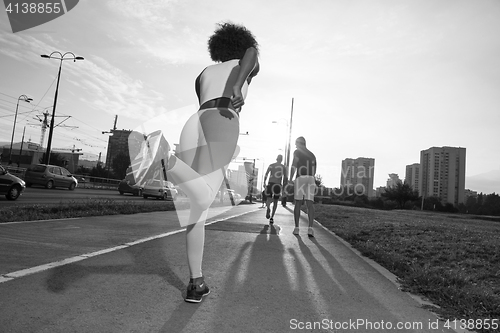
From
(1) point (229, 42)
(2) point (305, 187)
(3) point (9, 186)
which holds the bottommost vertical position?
(3) point (9, 186)

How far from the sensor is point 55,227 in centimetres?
539

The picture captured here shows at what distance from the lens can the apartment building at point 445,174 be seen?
106 m

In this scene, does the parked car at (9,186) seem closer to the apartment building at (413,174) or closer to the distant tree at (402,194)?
the distant tree at (402,194)

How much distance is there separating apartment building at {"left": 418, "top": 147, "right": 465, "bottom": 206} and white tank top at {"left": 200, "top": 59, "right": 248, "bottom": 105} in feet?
375

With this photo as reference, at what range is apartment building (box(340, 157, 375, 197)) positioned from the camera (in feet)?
338

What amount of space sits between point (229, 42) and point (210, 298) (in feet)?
6.56

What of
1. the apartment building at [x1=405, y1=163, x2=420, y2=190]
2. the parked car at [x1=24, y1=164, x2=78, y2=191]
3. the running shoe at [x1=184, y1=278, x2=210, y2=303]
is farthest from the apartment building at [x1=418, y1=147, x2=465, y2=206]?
the running shoe at [x1=184, y1=278, x2=210, y2=303]

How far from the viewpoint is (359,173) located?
10850cm

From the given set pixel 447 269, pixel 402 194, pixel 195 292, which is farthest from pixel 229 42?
pixel 402 194

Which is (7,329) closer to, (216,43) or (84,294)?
(84,294)

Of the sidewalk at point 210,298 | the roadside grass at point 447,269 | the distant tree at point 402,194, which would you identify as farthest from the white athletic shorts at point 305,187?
the distant tree at point 402,194

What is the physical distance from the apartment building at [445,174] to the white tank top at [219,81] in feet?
375

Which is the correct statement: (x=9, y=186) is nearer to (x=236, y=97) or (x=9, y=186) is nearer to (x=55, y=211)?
(x=55, y=211)

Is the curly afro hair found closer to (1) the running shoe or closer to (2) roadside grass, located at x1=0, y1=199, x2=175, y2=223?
(1) the running shoe
